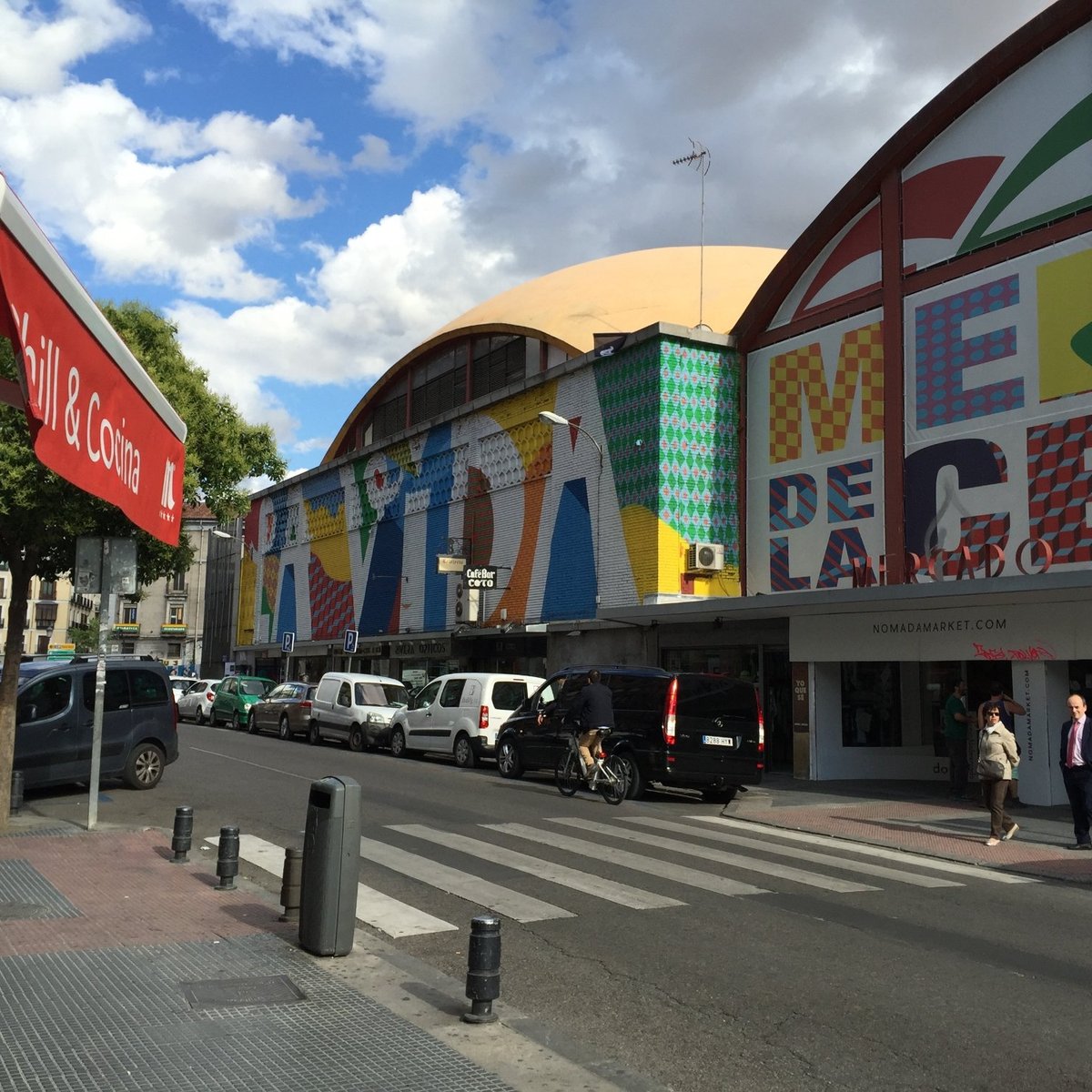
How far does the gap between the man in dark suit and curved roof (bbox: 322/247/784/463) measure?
1947 centimetres

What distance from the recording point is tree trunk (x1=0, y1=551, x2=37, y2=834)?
11500mm

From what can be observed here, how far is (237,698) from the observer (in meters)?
33.3

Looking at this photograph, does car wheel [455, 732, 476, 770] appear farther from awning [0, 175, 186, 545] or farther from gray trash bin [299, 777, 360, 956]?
awning [0, 175, 186, 545]

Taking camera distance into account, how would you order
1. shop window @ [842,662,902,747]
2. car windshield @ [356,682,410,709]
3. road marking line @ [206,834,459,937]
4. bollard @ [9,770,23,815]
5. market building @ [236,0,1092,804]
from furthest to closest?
car windshield @ [356,682,410,709] → shop window @ [842,662,902,747] → market building @ [236,0,1092,804] → bollard @ [9,770,23,815] → road marking line @ [206,834,459,937]

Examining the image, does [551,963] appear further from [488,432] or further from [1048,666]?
[488,432]

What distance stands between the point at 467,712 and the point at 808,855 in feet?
34.6

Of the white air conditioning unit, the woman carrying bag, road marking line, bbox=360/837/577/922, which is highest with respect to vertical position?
the white air conditioning unit

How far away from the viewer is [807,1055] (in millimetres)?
5422

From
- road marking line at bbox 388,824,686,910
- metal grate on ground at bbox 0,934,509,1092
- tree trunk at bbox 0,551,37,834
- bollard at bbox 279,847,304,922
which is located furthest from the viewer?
tree trunk at bbox 0,551,37,834

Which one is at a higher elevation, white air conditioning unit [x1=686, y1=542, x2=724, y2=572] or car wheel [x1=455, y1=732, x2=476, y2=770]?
white air conditioning unit [x1=686, y1=542, x2=724, y2=572]

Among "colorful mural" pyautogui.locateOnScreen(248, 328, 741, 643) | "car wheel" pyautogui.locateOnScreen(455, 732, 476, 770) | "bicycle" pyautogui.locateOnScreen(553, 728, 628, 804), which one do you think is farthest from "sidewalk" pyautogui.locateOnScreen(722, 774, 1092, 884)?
"colorful mural" pyautogui.locateOnScreen(248, 328, 741, 643)

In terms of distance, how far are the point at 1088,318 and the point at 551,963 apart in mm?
15063

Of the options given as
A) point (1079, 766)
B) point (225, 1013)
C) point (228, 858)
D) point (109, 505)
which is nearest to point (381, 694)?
point (109, 505)

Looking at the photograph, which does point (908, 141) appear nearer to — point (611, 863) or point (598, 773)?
point (598, 773)
